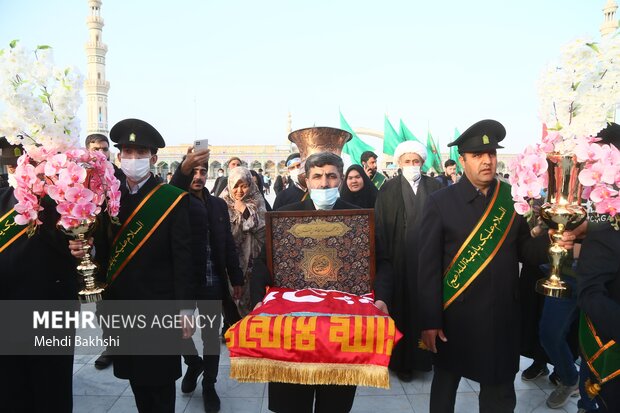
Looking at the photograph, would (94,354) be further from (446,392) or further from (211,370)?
(446,392)

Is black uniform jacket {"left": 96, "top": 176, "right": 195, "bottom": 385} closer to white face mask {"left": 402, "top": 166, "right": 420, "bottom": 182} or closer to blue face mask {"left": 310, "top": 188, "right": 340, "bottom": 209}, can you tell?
blue face mask {"left": 310, "top": 188, "right": 340, "bottom": 209}

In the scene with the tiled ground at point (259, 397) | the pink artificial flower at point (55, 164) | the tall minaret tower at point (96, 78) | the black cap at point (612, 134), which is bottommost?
the tiled ground at point (259, 397)

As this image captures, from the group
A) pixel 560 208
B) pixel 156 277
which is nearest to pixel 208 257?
pixel 156 277

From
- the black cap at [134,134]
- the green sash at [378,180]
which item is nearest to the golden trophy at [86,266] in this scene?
the black cap at [134,134]

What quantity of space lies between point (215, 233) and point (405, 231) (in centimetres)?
186

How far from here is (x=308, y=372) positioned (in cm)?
197

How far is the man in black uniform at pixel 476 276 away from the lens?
2.45 metres

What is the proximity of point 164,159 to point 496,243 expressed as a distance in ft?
238

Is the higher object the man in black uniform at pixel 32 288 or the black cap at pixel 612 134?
the black cap at pixel 612 134

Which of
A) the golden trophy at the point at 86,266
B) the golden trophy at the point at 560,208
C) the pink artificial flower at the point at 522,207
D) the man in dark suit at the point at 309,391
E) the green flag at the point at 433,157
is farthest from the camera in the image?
the green flag at the point at 433,157

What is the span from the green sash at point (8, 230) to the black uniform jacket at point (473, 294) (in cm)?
244

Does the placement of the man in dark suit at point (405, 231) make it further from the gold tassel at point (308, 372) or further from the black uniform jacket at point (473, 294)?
the gold tassel at point (308, 372)

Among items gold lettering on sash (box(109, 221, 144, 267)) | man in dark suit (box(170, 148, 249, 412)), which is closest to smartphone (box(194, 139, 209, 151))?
man in dark suit (box(170, 148, 249, 412))

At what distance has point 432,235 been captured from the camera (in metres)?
2.58
